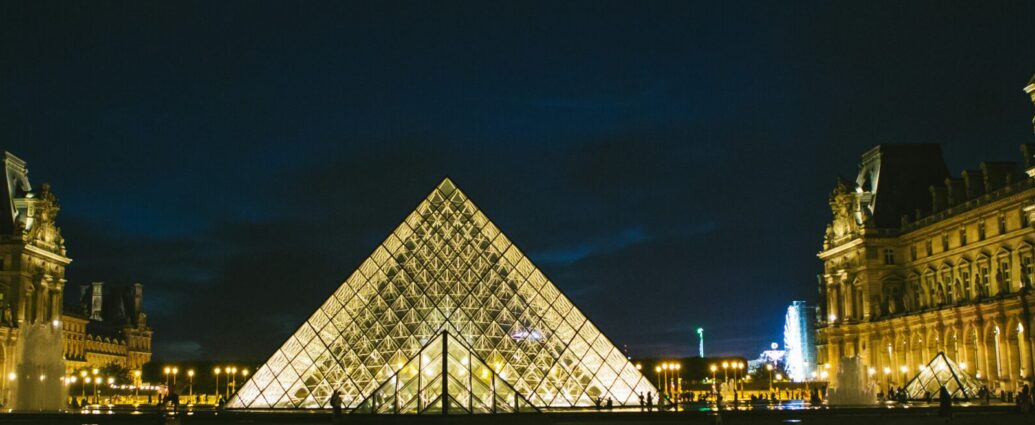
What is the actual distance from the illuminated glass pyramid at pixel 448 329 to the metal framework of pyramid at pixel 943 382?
12307 millimetres

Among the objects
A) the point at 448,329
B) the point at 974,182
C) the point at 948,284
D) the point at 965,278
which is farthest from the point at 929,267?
the point at 448,329

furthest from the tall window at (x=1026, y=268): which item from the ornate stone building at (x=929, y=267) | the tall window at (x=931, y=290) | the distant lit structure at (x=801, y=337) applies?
the distant lit structure at (x=801, y=337)

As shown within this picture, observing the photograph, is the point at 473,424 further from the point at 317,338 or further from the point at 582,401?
the point at 317,338

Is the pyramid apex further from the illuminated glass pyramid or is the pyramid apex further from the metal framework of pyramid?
the metal framework of pyramid

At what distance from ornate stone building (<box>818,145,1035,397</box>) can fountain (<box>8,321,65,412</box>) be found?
3547 cm

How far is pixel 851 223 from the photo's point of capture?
6294 cm

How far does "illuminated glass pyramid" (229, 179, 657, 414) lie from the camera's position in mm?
35781

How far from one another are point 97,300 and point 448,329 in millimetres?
89343

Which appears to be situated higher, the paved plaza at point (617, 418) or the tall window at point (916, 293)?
Result: the tall window at point (916, 293)

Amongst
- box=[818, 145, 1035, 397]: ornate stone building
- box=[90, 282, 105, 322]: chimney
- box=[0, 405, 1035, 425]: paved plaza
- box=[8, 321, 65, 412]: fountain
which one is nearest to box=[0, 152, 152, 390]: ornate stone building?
box=[8, 321, 65, 412]: fountain

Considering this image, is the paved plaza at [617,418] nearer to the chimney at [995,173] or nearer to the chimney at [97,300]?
the chimney at [995,173]


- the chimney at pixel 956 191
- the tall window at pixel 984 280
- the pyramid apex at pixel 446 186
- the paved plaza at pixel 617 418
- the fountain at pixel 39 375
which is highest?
the chimney at pixel 956 191

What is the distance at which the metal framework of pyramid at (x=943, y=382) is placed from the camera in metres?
41.3

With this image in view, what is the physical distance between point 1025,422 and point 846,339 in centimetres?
3841
